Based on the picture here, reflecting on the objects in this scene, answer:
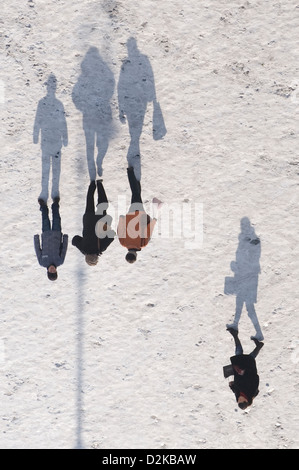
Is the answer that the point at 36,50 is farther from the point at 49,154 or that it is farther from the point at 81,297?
the point at 81,297

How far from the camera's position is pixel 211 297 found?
6.11 metres

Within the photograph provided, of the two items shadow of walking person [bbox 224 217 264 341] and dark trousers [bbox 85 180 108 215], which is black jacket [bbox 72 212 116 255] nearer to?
dark trousers [bbox 85 180 108 215]

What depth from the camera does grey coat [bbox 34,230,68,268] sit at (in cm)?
556

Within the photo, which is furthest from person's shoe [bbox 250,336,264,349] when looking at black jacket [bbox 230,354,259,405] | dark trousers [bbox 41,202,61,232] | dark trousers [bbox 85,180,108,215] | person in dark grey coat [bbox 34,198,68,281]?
dark trousers [bbox 41,202,61,232]

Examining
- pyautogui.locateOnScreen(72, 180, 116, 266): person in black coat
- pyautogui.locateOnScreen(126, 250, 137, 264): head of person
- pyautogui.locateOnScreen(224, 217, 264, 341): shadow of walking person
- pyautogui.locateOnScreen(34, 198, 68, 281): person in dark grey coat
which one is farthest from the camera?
pyautogui.locateOnScreen(224, 217, 264, 341): shadow of walking person

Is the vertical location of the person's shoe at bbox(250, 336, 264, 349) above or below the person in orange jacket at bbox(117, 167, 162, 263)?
below

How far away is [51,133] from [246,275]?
11.5 ft

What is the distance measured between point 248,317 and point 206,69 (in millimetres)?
3632

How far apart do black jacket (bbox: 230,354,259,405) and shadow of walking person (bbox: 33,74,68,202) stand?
3537 mm

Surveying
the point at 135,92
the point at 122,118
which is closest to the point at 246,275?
the point at 122,118

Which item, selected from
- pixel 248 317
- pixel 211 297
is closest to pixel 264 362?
pixel 248 317

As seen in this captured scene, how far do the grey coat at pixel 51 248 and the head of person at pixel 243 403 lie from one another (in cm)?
306

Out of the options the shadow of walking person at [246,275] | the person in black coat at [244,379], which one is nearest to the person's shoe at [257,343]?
the shadow of walking person at [246,275]

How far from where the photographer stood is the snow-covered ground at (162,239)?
18.5ft
